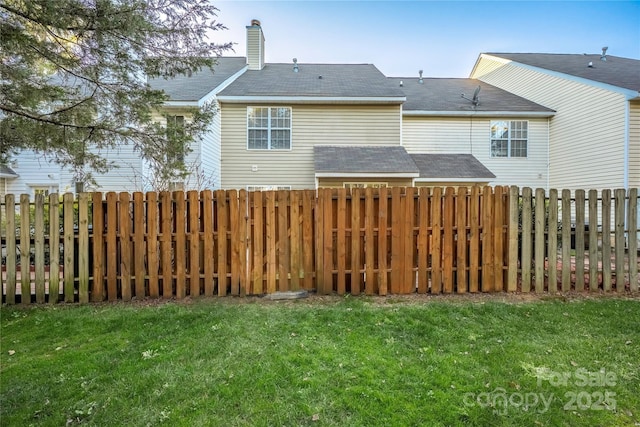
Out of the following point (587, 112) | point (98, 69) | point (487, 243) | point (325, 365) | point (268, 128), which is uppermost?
point (587, 112)

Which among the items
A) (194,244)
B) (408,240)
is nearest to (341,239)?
(408,240)

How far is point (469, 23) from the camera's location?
1510cm

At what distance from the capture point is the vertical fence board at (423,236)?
5070mm

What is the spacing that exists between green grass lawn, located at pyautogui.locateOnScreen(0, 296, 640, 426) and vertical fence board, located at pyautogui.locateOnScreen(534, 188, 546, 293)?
553 millimetres

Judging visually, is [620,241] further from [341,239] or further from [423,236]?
[341,239]

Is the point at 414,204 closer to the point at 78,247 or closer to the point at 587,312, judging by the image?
the point at 587,312

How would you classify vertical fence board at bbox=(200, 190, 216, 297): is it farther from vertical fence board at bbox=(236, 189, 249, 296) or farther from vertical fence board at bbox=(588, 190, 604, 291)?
vertical fence board at bbox=(588, 190, 604, 291)

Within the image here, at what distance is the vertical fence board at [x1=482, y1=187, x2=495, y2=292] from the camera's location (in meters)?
5.10

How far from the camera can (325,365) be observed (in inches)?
117

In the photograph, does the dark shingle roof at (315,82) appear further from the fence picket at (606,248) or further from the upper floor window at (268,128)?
the fence picket at (606,248)

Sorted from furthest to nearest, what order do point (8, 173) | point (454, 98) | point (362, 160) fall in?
point (454, 98) < point (8, 173) < point (362, 160)

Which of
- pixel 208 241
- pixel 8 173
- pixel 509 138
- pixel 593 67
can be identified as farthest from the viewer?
pixel 593 67

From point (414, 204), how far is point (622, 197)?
343 centimetres

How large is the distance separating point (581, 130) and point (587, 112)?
2.13 feet
